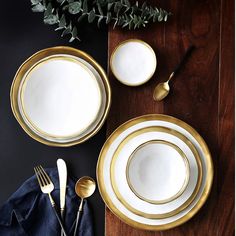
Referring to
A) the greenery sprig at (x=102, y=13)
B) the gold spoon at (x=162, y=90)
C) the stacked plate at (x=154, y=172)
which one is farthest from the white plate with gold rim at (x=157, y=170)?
the greenery sprig at (x=102, y=13)

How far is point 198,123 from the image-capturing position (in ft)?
3.50

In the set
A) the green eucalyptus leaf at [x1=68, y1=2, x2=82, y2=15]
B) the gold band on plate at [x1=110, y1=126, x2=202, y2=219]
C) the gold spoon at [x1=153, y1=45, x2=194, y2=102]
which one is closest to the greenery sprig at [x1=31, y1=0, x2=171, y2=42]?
the green eucalyptus leaf at [x1=68, y1=2, x2=82, y2=15]

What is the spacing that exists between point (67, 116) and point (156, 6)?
0.31 metres

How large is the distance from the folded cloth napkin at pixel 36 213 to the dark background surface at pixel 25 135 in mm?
21

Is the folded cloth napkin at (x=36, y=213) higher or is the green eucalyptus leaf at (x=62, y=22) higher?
the green eucalyptus leaf at (x=62, y=22)

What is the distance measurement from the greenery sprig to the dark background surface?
4cm

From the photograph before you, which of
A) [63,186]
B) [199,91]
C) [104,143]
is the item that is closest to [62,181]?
[63,186]

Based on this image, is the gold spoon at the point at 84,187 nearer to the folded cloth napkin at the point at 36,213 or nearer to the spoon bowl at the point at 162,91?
the folded cloth napkin at the point at 36,213

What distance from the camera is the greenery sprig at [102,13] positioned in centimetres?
105

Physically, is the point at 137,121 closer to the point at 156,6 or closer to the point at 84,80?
the point at 84,80

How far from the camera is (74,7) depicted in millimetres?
1048

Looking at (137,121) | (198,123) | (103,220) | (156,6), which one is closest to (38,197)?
(103,220)

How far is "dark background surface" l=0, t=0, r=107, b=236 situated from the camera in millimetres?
1071

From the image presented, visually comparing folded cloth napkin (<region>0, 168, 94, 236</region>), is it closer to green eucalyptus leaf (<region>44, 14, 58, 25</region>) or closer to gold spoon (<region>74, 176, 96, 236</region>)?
gold spoon (<region>74, 176, 96, 236</region>)
